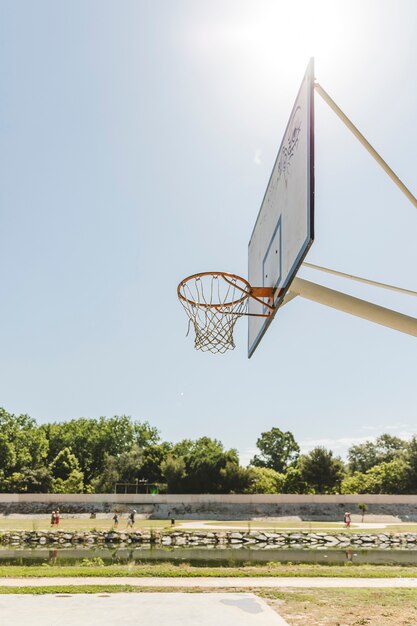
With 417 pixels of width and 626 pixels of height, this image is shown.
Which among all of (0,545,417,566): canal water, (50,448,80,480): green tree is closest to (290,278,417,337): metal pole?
(0,545,417,566): canal water

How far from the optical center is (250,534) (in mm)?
27234

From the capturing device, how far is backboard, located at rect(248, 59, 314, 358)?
18.7 ft

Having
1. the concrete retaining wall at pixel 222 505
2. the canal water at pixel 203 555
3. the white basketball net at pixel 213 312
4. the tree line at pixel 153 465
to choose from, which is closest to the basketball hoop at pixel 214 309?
the white basketball net at pixel 213 312

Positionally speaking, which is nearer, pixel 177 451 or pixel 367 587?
pixel 367 587

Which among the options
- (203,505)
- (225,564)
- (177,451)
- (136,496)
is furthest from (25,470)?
(225,564)

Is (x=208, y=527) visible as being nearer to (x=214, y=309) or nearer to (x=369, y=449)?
(x=214, y=309)

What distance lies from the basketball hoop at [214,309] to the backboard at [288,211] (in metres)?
0.41

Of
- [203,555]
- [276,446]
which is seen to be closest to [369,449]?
[276,446]

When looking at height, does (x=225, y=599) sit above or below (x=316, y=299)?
below

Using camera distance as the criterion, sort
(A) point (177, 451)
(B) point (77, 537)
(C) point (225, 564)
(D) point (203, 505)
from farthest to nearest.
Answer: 1. (A) point (177, 451)
2. (D) point (203, 505)
3. (B) point (77, 537)
4. (C) point (225, 564)

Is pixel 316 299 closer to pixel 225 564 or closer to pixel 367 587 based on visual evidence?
pixel 367 587

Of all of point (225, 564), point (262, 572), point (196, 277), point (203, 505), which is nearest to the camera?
point (196, 277)

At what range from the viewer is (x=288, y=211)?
6.61 meters

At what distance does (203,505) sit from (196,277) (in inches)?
1517
